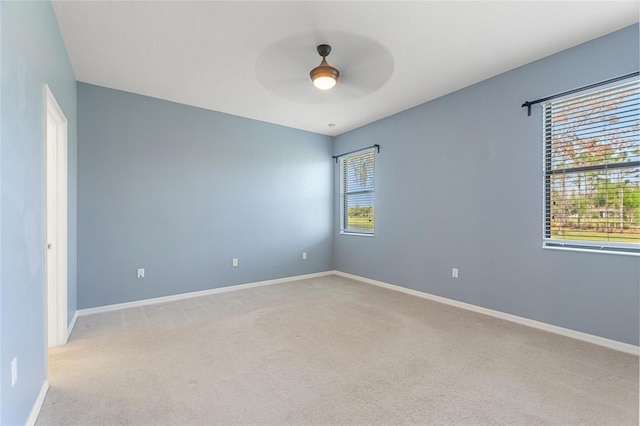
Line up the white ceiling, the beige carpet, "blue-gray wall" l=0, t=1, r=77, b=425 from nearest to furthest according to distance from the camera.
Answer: "blue-gray wall" l=0, t=1, r=77, b=425
the beige carpet
the white ceiling

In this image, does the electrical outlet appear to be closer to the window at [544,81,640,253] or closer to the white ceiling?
the white ceiling

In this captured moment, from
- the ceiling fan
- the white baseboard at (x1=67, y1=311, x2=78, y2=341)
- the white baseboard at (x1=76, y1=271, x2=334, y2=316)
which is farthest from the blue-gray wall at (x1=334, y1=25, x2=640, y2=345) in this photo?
the white baseboard at (x1=67, y1=311, x2=78, y2=341)

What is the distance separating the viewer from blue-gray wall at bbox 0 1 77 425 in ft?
4.44

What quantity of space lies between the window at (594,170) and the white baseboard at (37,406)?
4.12 metres

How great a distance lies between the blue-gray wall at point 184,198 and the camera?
3.54 m

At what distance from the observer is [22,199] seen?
159 centimetres

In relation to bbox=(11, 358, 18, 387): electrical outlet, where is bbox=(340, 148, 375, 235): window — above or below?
above

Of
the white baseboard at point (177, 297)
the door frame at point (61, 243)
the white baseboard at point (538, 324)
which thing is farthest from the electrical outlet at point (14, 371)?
the white baseboard at point (538, 324)

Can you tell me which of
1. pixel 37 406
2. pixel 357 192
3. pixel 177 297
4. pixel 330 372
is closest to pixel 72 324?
pixel 177 297

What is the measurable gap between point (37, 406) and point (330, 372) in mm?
1757

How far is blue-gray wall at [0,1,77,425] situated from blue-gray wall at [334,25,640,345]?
12.8 ft

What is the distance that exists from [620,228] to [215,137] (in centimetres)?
467

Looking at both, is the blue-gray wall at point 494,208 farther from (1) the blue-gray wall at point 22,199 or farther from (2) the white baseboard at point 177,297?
(1) the blue-gray wall at point 22,199

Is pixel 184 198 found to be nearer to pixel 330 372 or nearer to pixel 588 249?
pixel 330 372
